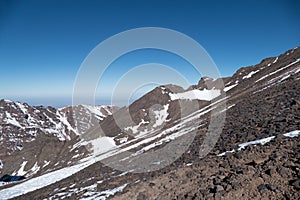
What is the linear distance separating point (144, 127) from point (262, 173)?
98275mm

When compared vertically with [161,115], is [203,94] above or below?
above

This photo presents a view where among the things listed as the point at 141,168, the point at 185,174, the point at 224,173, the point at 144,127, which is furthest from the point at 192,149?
the point at 144,127

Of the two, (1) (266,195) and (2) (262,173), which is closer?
(1) (266,195)

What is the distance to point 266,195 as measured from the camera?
9539 millimetres

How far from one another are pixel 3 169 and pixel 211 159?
649ft

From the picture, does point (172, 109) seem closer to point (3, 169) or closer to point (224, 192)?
point (224, 192)

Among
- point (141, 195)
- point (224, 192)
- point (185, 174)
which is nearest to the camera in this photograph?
point (224, 192)

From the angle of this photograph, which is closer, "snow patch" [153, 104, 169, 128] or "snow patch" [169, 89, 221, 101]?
"snow patch" [169, 89, 221, 101]

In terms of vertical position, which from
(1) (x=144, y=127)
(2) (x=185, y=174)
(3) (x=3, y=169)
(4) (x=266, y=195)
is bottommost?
(4) (x=266, y=195)

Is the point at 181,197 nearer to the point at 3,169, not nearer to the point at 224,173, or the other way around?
the point at 224,173

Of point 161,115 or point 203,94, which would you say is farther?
point 161,115

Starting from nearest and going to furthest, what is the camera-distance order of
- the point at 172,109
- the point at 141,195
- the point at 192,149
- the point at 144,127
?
the point at 141,195
the point at 192,149
the point at 144,127
the point at 172,109

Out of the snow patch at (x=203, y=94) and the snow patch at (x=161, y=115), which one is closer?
the snow patch at (x=203, y=94)

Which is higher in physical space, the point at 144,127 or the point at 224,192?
the point at 144,127
